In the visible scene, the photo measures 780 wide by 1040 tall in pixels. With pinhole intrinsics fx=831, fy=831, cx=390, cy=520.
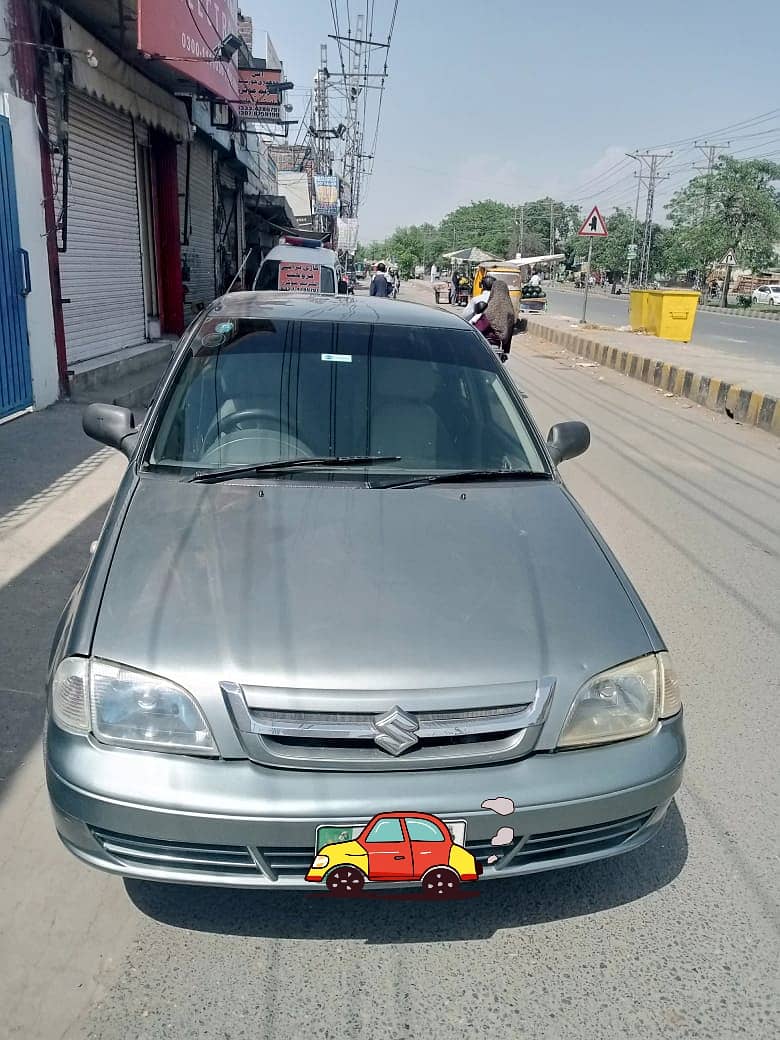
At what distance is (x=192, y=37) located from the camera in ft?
31.4

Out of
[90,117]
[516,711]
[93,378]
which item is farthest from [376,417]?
[90,117]

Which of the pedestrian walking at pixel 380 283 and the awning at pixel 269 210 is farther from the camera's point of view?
the awning at pixel 269 210

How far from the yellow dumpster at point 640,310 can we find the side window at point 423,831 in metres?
20.6

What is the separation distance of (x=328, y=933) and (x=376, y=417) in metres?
1.79

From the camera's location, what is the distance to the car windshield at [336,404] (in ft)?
10.1

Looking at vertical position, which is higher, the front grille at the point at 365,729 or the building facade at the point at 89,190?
the building facade at the point at 89,190

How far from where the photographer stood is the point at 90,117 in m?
9.80

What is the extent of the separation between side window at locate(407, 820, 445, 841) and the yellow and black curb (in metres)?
9.10

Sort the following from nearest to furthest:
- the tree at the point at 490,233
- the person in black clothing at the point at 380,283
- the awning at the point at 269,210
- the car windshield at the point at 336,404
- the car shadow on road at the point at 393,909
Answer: the car shadow on road at the point at 393,909, the car windshield at the point at 336,404, the person in black clothing at the point at 380,283, the awning at the point at 269,210, the tree at the point at 490,233

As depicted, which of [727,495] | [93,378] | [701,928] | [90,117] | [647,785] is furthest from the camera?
[90,117]

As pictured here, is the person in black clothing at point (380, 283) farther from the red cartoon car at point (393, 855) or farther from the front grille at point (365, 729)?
the red cartoon car at point (393, 855)

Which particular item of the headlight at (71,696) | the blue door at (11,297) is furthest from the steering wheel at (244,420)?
the blue door at (11,297)

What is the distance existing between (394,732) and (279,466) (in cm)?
125

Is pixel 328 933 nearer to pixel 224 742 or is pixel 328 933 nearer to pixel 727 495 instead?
pixel 224 742
